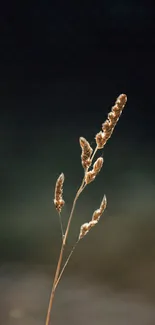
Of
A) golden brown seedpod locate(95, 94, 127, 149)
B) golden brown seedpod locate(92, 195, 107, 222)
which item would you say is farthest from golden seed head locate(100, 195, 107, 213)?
golden brown seedpod locate(95, 94, 127, 149)

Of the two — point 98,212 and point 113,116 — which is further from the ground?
point 113,116

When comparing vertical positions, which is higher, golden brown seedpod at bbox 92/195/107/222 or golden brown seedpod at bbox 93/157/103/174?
golden brown seedpod at bbox 93/157/103/174

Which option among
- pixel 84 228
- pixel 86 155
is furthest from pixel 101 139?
pixel 84 228

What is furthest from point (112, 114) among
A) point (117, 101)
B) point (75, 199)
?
point (75, 199)

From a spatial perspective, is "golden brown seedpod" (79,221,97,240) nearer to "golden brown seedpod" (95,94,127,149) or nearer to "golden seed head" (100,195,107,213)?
"golden seed head" (100,195,107,213)

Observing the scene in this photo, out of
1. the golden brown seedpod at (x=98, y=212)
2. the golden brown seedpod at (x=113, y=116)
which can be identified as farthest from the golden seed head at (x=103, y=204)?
the golden brown seedpod at (x=113, y=116)

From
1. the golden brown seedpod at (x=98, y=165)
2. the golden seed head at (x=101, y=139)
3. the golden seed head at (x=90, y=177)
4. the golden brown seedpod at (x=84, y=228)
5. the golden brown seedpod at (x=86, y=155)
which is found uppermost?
the golden seed head at (x=101, y=139)

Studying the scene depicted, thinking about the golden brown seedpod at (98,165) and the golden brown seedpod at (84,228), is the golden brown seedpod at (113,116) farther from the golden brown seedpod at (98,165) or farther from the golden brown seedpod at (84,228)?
the golden brown seedpod at (84,228)

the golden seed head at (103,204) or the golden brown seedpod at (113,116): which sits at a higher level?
the golden brown seedpod at (113,116)

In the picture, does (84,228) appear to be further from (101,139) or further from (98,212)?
(101,139)
